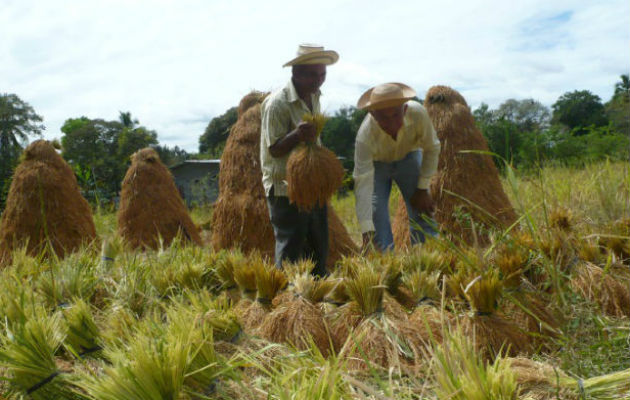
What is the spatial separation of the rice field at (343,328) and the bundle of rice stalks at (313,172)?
0.61 m

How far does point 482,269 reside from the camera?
156 cm

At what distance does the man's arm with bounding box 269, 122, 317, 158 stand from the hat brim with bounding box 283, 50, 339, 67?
0.51m

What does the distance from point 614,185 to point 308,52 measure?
305 centimetres

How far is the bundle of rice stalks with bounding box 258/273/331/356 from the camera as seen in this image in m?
1.54

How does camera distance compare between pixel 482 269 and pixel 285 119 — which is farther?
pixel 285 119

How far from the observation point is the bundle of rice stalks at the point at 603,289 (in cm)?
187

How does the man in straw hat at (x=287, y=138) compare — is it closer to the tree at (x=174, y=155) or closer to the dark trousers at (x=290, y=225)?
the dark trousers at (x=290, y=225)

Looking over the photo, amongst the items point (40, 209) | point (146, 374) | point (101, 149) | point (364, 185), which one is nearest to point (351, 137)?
point (101, 149)

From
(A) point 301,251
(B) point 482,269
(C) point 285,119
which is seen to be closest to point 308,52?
(C) point 285,119

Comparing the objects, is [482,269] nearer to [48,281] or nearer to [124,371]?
[124,371]

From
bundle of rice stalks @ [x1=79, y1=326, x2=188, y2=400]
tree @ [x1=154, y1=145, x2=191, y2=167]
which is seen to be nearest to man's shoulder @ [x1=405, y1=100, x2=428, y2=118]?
bundle of rice stalks @ [x1=79, y1=326, x2=188, y2=400]

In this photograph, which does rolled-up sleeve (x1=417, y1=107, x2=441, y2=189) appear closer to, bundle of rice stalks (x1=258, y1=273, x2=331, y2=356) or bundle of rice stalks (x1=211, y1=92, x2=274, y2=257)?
bundle of rice stalks (x1=211, y1=92, x2=274, y2=257)

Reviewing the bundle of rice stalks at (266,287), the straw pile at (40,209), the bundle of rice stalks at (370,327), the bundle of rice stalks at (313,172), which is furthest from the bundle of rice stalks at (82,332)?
the straw pile at (40,209)

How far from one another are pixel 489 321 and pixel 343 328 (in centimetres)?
48
